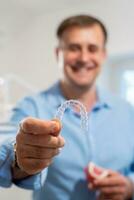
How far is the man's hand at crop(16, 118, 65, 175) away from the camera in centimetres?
33

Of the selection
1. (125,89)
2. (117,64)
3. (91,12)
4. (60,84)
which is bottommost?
(125,89)

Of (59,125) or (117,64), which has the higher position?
(59,125)

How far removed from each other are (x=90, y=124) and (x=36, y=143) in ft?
1.41

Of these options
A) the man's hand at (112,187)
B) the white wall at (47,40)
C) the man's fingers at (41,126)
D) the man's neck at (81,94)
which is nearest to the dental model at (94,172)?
the man's hand at (112,187)

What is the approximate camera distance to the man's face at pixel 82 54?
81 centimetres

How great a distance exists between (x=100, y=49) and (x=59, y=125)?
0.53 m

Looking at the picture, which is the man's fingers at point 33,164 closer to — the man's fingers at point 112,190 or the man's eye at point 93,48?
the man's fingers at point 112,190

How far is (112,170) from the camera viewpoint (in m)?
0.77

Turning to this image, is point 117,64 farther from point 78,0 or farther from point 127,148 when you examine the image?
point 127,148

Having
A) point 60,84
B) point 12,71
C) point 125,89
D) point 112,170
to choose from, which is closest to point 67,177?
point 112,170

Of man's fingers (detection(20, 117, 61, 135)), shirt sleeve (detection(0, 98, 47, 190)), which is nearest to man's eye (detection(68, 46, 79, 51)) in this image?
shirt sleeve (detection(0, 98, 47, 190))

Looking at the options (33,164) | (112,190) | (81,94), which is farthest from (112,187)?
(33,164)

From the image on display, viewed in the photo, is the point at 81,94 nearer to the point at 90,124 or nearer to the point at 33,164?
the point at 90,124

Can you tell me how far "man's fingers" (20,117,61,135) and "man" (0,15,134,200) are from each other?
0.29 m
